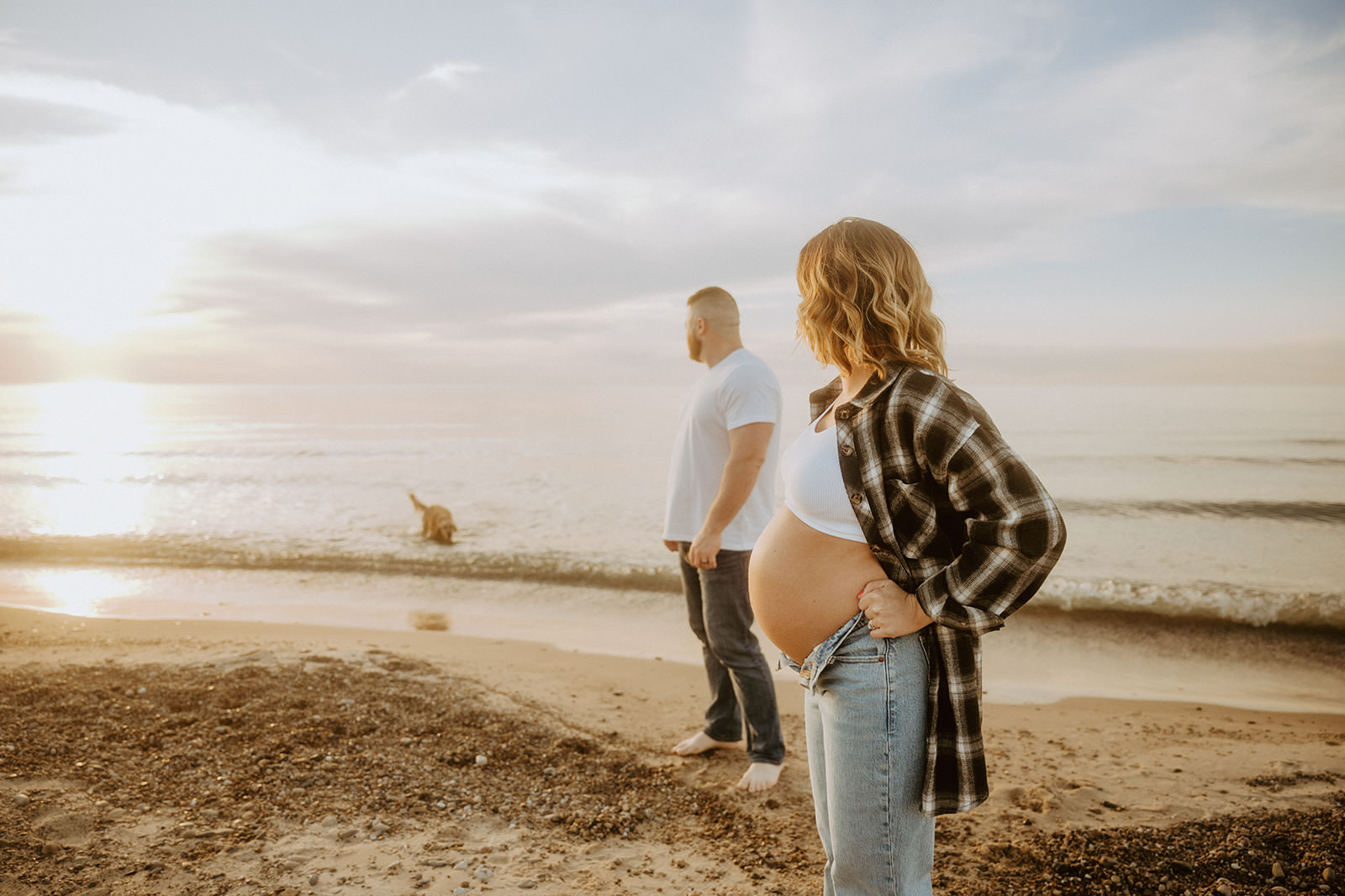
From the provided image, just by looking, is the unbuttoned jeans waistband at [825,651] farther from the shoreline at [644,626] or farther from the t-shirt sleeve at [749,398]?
the shoreline at [644,626]

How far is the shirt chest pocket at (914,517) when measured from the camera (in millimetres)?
1640

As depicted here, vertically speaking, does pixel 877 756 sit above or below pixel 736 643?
above

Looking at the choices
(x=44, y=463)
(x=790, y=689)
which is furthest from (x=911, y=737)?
(x=44, y=463)

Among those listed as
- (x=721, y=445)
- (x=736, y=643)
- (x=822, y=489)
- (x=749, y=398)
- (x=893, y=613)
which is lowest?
(x=736, y=643)

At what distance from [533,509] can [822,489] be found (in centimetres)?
1385

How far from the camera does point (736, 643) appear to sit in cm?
364

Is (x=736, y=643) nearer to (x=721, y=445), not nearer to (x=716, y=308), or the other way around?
(x=721, y=445)

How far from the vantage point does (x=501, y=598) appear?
8.98 m

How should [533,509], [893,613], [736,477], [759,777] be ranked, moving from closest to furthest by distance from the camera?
1. [893,613]
2. [736,477]
3. [759,777]
4. [533,509]

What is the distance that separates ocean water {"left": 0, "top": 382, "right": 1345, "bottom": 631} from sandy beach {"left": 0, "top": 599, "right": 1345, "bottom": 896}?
10.3 ft

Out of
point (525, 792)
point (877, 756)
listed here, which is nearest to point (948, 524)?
point (877, 756)

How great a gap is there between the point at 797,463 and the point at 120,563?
11821 millimetres

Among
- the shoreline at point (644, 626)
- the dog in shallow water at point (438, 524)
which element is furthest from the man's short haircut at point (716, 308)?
the dog in shallow water at point (438, 524)

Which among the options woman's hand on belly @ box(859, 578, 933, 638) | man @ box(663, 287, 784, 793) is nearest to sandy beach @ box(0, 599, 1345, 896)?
man @ box(663, 287, 784, 793)
